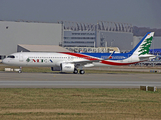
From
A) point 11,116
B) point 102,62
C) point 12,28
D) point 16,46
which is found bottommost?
point 11,116

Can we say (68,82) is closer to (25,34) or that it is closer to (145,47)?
(145,47)

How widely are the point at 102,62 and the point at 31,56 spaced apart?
14180 millimetres

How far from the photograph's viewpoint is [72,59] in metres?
53.0

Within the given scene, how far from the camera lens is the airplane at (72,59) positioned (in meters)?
50.8

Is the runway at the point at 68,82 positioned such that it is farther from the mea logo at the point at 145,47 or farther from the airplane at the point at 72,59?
the mea logo at the point at 145,47

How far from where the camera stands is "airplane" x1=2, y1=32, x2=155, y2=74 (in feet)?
167

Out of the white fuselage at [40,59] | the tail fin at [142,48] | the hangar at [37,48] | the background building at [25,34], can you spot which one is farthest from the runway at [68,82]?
the background building at [25,34]

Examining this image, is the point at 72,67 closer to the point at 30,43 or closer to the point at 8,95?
the point at 8,95

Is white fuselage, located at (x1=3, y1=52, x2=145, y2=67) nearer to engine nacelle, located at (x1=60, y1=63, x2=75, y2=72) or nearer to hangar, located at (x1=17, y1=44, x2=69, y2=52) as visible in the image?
engine nacelle, located at (x1=60, y1=63, x2=75, y2=72)

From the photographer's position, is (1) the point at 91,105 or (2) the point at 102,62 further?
(2) the point at 102,62

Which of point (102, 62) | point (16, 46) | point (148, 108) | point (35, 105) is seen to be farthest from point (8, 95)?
point (16, 46)

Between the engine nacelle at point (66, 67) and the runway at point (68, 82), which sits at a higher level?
the engine nacelle at point (66, 67)

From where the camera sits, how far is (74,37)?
19275cm

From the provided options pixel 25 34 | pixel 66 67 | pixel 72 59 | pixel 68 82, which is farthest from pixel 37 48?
pixel 68 82
